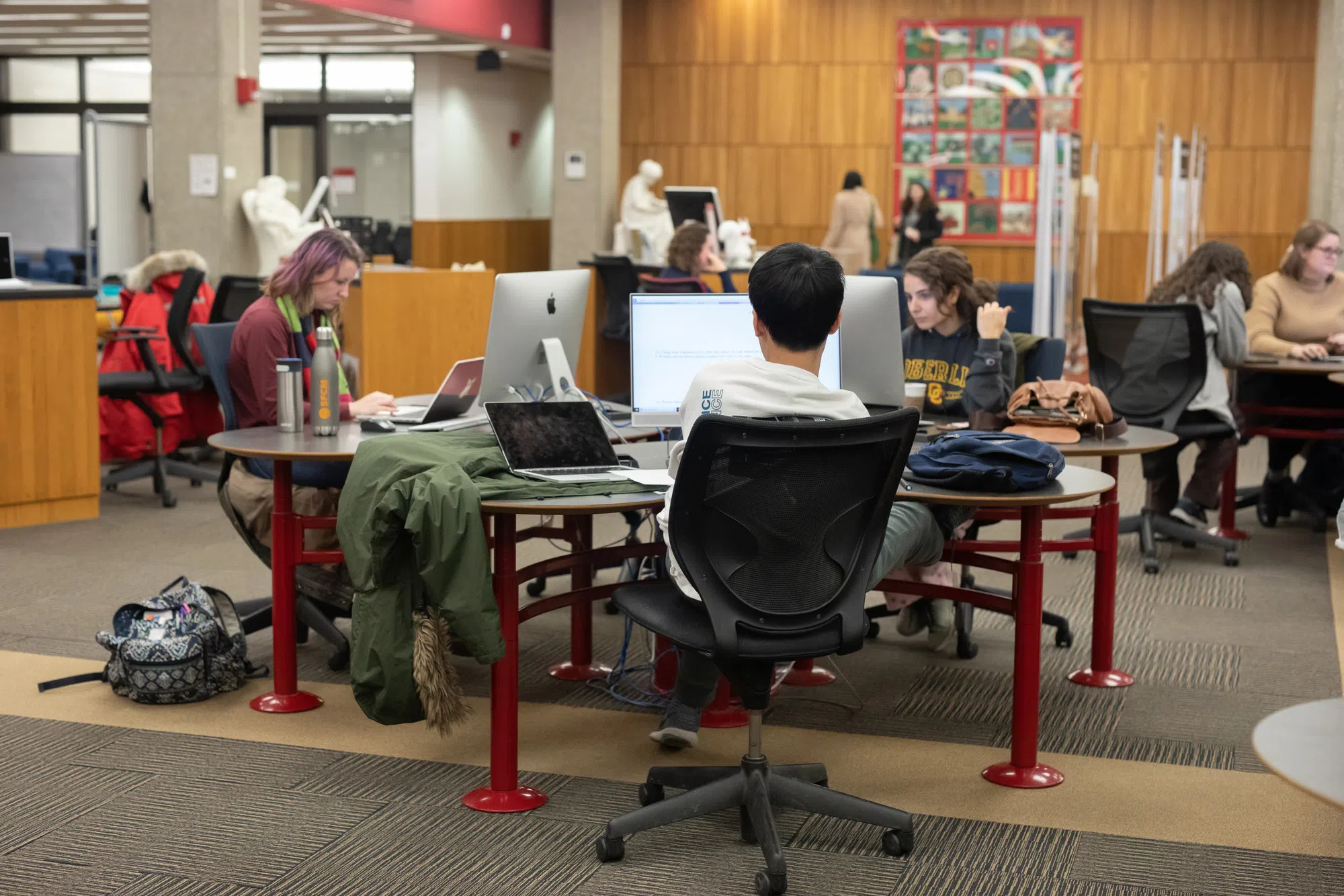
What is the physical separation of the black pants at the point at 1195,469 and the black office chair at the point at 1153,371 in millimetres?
43

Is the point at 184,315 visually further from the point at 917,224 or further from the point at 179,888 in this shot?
the point at 917,224

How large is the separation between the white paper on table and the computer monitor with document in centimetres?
41

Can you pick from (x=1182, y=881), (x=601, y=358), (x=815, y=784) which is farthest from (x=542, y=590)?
(x=601, y=358)

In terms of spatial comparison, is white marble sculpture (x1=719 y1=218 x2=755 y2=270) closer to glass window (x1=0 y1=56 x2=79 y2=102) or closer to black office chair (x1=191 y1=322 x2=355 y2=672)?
black office chair (x1=191 y1=322 x2=355 y2=672)

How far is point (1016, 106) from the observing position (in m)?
13.1

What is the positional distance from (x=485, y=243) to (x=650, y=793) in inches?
502

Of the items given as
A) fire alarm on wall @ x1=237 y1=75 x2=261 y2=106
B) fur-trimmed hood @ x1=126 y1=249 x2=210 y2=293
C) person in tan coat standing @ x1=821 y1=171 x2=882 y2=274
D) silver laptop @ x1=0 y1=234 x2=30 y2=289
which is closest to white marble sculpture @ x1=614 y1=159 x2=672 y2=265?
person in tan coat standing @ x1=821 y1=171 x2=882 y2=274

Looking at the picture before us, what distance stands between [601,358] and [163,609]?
209 inches

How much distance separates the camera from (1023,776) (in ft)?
10.5

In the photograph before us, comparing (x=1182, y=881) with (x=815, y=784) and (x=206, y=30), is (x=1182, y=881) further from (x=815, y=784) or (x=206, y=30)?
(x=206, y=30)

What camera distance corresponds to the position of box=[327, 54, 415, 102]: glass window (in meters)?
14.7

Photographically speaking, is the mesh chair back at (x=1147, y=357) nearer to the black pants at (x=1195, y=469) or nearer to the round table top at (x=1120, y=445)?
the black pants at (x=1195, y=469)

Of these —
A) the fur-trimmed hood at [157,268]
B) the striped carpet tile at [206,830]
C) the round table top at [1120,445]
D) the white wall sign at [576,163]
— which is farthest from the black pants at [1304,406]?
the white wall sign at [576,163]

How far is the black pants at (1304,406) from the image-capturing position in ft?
20.1
